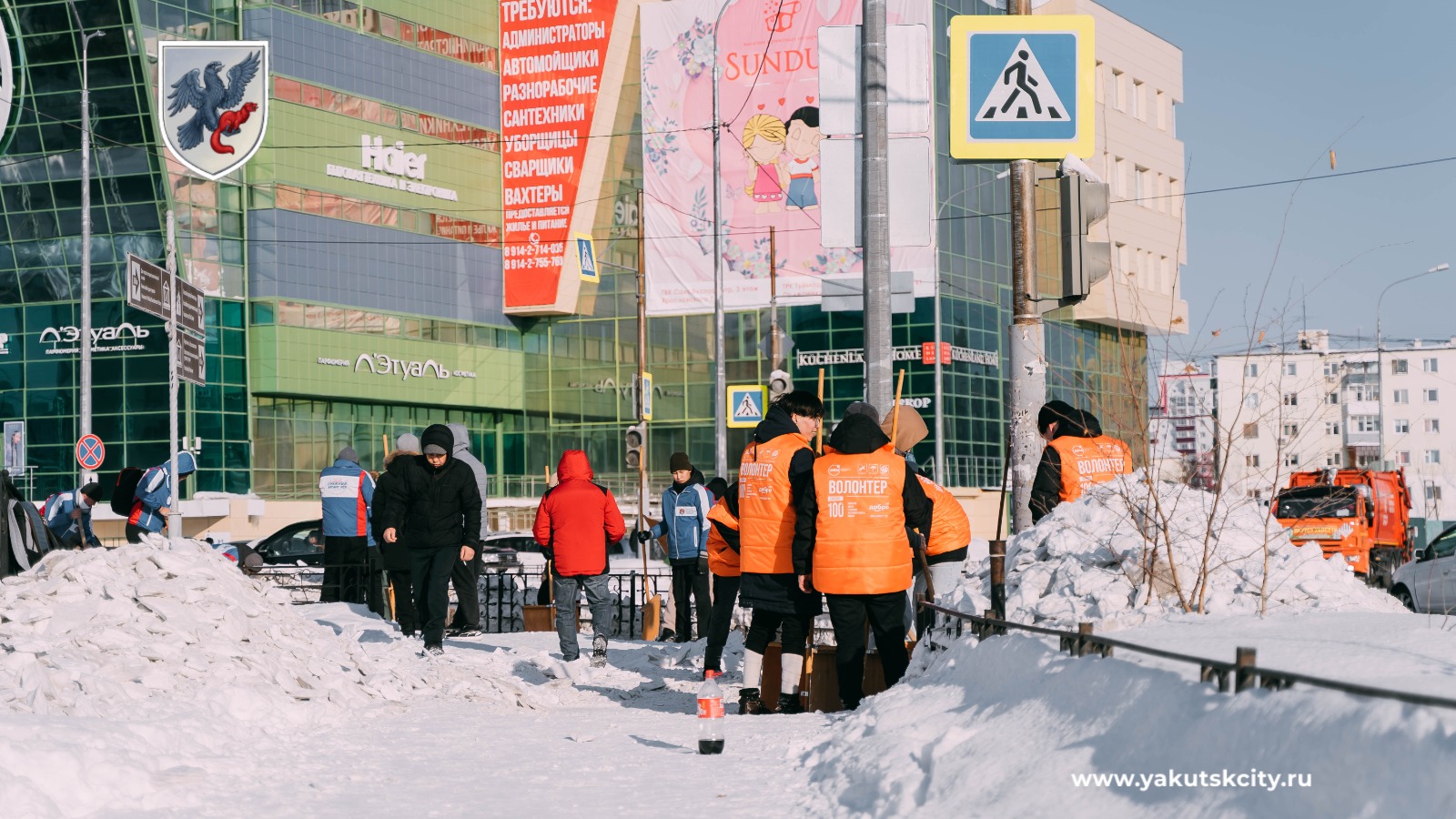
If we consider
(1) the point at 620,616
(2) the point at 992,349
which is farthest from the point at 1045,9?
(1) the point at 620,616

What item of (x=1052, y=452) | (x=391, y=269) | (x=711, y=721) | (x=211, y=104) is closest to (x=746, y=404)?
(x=1052, y=452)

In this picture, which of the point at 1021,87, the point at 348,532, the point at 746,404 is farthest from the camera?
the point at 746,404

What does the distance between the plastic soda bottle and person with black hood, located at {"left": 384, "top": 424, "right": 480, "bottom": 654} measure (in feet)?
17.2

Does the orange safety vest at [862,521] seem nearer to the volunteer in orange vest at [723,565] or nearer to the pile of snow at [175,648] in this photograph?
the volunteer in orange vest at [723,565]

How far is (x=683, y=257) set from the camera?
57.7 meters

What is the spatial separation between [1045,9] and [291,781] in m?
57.1

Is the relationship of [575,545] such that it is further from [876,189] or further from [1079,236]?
[1079,236]

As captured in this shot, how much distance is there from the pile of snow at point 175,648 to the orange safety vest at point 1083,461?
373 centimetres

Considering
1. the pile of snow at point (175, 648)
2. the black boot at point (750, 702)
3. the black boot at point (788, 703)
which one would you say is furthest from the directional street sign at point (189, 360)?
the black boot at point (788, 703)

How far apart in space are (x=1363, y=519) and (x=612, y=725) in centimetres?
2150

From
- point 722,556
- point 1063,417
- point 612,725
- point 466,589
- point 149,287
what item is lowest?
point 612,725

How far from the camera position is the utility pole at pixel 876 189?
11883 millimetres

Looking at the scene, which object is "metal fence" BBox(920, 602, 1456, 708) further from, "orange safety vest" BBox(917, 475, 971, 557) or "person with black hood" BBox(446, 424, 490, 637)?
"person with black hood" BBox(446, 424, 490, 637)

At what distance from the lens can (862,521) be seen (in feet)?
29.5
